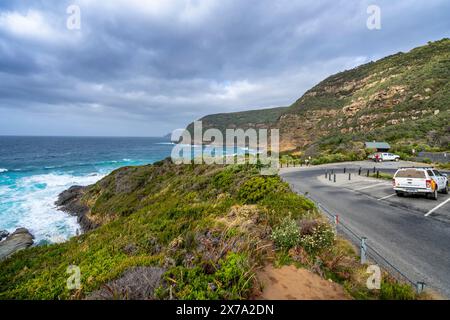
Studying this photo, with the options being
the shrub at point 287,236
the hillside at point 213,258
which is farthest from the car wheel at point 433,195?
the shrub at point 287,236

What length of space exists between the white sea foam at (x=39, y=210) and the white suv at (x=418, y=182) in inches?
891

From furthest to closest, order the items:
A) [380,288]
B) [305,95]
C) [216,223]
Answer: [305,95] → [216,223] → [380,288]

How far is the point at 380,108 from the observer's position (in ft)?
177

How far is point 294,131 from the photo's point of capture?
6975cm

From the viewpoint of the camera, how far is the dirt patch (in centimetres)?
398

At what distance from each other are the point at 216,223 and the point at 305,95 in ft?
290

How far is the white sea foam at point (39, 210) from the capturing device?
19245 mm

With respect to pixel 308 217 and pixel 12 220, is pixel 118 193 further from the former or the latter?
pixel 308 217

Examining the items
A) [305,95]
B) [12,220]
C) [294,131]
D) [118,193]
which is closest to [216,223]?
[118,193]

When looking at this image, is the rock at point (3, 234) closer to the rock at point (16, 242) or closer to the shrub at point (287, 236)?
the rock at point (16, 242)

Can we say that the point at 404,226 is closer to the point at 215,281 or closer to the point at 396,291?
the point at 396,291

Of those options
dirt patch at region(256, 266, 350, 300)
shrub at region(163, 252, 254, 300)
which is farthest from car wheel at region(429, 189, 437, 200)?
shrub at region(163, 252, 254, 300)

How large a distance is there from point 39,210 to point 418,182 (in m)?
33.4

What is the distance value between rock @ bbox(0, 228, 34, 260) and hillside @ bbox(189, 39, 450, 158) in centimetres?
3926
